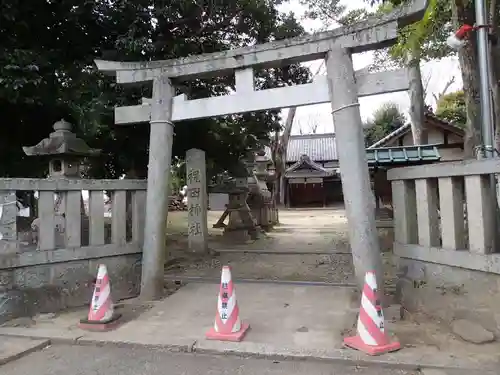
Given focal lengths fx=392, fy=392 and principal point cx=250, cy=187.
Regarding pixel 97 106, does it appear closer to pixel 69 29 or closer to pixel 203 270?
pixel 69 29

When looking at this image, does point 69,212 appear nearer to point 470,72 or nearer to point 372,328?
point 372,328

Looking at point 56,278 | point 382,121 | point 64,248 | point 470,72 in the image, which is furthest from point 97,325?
point 382,121

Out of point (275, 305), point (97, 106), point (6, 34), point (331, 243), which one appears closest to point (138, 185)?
point (97, 106)

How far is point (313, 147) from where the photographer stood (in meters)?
39.5

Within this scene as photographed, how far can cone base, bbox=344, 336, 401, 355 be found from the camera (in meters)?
3.70

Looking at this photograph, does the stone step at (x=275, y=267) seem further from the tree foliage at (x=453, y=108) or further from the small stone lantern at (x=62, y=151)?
the tree foliage at (x=453, y=108)

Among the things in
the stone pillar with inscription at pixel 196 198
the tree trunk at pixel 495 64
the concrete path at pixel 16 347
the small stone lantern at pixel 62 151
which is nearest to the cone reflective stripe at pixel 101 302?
the concrete path at pixel 16 347

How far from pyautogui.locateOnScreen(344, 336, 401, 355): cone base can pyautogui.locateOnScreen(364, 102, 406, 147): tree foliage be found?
3051 centimetres

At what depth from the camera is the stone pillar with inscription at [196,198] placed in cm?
959

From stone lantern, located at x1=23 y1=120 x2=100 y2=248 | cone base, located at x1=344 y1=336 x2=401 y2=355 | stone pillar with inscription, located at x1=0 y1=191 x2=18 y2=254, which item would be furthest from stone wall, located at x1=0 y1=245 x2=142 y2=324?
cone base, located at x1=344 y1=336 x2=401 y2=355

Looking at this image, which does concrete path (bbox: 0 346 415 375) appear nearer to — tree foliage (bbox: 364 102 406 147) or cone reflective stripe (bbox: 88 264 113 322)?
cone reflective stripe (bbox: 88 264 113 322)

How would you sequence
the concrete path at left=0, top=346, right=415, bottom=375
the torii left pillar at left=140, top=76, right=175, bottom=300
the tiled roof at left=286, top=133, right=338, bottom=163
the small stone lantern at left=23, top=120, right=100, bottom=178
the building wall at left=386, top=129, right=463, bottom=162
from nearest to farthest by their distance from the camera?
the concrete path at left=0, top=346, right=415, bottom=375 < the torii left pillar at left=140, top=76, right=175, bottom=300 < the small stone lantern at left=23, top=120, right=100, bottom=178 < the building wall at left=386, top=129, right=463, bottom=162 < the tiled roof at left=286, top=133, right=338, bottom=163

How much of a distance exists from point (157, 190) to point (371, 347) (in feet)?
12.1

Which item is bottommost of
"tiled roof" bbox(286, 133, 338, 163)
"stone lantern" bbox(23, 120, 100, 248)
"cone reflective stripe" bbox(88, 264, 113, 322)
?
"cone reflective stripe" bbox(88, 264, 113, 322)
